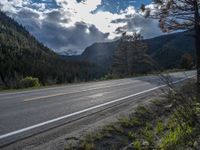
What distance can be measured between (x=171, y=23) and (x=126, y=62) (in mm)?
47660

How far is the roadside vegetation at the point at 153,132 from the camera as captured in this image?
406 cm

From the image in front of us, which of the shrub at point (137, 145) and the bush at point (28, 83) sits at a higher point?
the bush at point (28, 83)

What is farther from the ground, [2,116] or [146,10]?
[146,10]

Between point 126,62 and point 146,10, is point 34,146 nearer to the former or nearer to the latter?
point 146,10

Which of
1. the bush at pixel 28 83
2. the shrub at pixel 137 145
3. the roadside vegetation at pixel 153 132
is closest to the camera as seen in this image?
the roadside vegetation at pixel 153 132

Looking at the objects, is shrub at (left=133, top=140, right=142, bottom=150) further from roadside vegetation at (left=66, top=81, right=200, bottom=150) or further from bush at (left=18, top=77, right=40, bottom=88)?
bush at (left=18, top=77, right=40, bottom=88)

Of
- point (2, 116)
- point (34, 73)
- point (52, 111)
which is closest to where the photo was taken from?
point (2, 116)

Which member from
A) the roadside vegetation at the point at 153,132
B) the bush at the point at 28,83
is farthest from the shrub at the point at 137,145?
the bush at the point at 28,83

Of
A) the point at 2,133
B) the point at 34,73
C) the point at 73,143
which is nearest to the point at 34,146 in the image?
the point at 73,143

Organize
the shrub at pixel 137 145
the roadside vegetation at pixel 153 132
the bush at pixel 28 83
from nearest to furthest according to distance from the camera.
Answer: the roadside vegetation at pixel 153 132, the shrub at pixel 137 145, the bush at pixel 28 83

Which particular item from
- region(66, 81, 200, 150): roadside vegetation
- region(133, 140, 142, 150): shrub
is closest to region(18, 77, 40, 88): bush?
region(66, 81, 200, 150): roadside vegetation

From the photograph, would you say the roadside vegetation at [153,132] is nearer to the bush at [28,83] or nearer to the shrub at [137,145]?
the shrub at [137,145]

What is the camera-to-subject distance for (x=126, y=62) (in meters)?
61.5

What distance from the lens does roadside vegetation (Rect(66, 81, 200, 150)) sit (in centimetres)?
406
